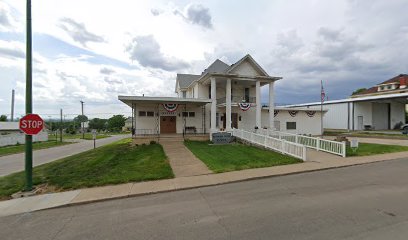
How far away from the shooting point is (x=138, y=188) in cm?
741

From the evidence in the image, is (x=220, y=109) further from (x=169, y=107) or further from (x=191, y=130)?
(x=169, y=107)

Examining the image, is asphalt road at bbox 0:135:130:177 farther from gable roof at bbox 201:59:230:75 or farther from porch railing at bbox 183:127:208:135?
gable roof at bbox 201:59:230:75

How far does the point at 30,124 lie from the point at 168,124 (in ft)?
52.1

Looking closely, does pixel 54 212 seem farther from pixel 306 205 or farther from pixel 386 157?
pixel 386 157

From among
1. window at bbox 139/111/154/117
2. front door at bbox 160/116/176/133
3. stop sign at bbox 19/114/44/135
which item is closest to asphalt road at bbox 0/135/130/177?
stop sign at bbox 19/114/44/135

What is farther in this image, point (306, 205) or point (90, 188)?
point (90, 188)

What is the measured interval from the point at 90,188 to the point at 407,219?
8.63m

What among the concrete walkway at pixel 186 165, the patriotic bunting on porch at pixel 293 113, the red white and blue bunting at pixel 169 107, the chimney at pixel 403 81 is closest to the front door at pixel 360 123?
the patriotic bunting on porch at pixel 293 113

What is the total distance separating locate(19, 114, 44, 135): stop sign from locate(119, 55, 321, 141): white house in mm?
10811

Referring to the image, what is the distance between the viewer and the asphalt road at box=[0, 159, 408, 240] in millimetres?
4203

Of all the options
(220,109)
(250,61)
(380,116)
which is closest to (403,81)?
(380,116)

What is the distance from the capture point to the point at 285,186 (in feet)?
24.2

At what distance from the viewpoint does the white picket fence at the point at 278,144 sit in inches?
469

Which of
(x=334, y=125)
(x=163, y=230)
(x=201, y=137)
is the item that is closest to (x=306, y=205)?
(x=163, y=230)
